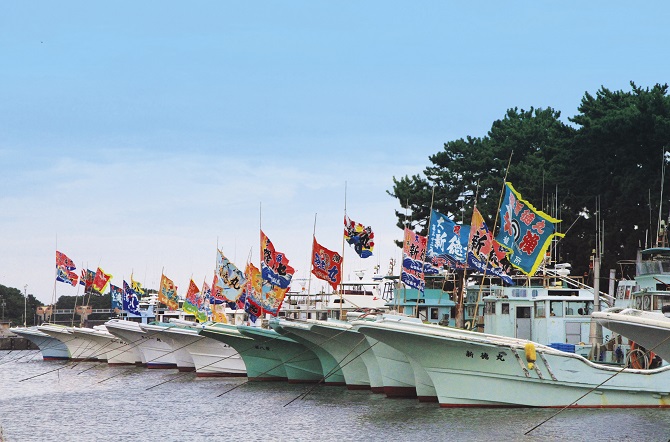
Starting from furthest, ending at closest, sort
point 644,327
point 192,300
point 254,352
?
point 192,300 < point 254,352 < point 644,327

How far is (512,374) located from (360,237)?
11.4 meters

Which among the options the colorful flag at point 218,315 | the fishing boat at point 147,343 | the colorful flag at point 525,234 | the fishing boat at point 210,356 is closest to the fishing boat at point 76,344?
the fishing boat at point 147,343

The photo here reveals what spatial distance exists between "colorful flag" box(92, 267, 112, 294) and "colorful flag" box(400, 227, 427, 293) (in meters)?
32.6

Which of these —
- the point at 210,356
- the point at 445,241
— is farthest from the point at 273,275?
the point at 210,356

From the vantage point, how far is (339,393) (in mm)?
40812

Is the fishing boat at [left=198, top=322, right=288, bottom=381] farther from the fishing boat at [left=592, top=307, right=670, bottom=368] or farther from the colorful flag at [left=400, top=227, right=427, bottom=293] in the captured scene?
the fishing boat at [left=592, top=307, right=670, bottom=368]

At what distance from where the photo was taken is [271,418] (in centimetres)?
3369

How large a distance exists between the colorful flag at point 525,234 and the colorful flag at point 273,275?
10.8m

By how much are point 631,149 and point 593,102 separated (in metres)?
4.90

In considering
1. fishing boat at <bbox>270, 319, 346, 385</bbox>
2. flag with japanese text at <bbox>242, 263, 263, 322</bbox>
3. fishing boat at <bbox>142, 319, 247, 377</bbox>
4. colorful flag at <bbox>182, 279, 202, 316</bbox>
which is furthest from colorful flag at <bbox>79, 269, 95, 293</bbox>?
fishing boat at <bbox>270, 319, 346, 385</bbox>

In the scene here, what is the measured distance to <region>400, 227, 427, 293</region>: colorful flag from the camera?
4012 centimetres

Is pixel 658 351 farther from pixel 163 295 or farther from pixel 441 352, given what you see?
pixel 163 295

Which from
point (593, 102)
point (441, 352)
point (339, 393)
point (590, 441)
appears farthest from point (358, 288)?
point (590, 441)

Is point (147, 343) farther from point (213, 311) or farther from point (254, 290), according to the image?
point (254, 290)
